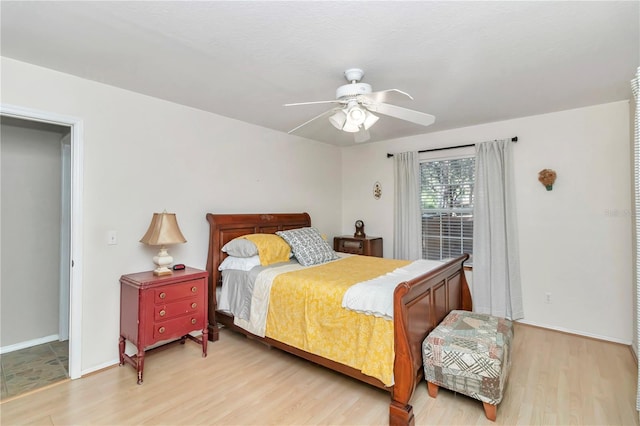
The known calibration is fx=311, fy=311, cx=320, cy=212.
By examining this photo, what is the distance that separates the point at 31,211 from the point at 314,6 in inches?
137

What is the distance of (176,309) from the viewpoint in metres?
2.71

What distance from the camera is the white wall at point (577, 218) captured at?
3.19 metres

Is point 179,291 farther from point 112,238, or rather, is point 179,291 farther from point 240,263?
point 112,238

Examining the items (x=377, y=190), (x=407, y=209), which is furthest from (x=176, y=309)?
(x=377, y=190)

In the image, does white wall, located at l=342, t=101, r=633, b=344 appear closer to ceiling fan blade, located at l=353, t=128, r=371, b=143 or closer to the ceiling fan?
ceiling fan blade, located at l=353, t=128, r=371, b=143

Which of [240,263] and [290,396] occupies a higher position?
[240,263]

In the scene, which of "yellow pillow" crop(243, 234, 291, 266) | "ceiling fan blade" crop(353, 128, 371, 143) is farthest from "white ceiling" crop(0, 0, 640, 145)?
"yellow pillow" crop(243, 234, 291, 266)

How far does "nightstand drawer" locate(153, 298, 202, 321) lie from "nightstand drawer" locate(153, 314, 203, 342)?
44 millimetres

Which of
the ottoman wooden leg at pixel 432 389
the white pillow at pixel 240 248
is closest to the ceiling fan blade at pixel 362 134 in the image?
the white pillow at pixel 240 248

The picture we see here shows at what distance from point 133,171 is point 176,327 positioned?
147cm

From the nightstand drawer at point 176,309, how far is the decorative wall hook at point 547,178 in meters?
3.91

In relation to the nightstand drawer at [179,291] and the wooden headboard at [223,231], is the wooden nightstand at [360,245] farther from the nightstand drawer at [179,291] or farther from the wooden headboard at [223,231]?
the nightstand drawer at [179,291]

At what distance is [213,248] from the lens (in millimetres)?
3340

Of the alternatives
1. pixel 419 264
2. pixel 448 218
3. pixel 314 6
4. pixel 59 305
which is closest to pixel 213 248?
pixel 59 305
